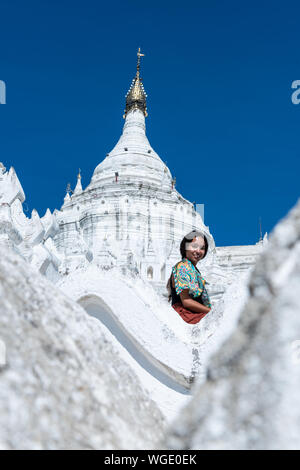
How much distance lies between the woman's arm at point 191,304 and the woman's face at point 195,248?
0.42 meters

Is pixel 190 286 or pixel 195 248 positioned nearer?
pixel 190 286

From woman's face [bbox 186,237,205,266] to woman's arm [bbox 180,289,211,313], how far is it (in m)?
0.42

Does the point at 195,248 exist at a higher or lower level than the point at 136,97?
lower

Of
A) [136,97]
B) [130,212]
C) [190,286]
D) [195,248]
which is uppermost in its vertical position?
[136,97]

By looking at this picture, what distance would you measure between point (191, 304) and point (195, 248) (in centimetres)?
55

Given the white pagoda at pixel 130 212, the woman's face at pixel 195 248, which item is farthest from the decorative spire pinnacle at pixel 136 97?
the woman's face at pixel 195 248

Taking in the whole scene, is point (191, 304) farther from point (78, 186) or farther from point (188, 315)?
point (78, 186)

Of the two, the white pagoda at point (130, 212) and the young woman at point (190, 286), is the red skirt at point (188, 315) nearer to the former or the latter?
the young woman at point (190, 286)

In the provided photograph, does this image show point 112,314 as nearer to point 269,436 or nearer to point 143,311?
point 143,311

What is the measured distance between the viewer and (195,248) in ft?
13.6

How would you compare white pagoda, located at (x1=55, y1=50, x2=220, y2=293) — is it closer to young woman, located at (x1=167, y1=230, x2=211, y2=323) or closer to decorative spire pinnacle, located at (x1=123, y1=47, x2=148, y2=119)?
decorative spire pinnacle, located at (x1=123, y1=47, x2=148, y2=119)

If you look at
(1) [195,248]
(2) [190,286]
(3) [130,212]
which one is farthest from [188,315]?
(3) [130,212]

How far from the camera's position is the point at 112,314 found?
332 cm

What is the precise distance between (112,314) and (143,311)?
0.22 m
